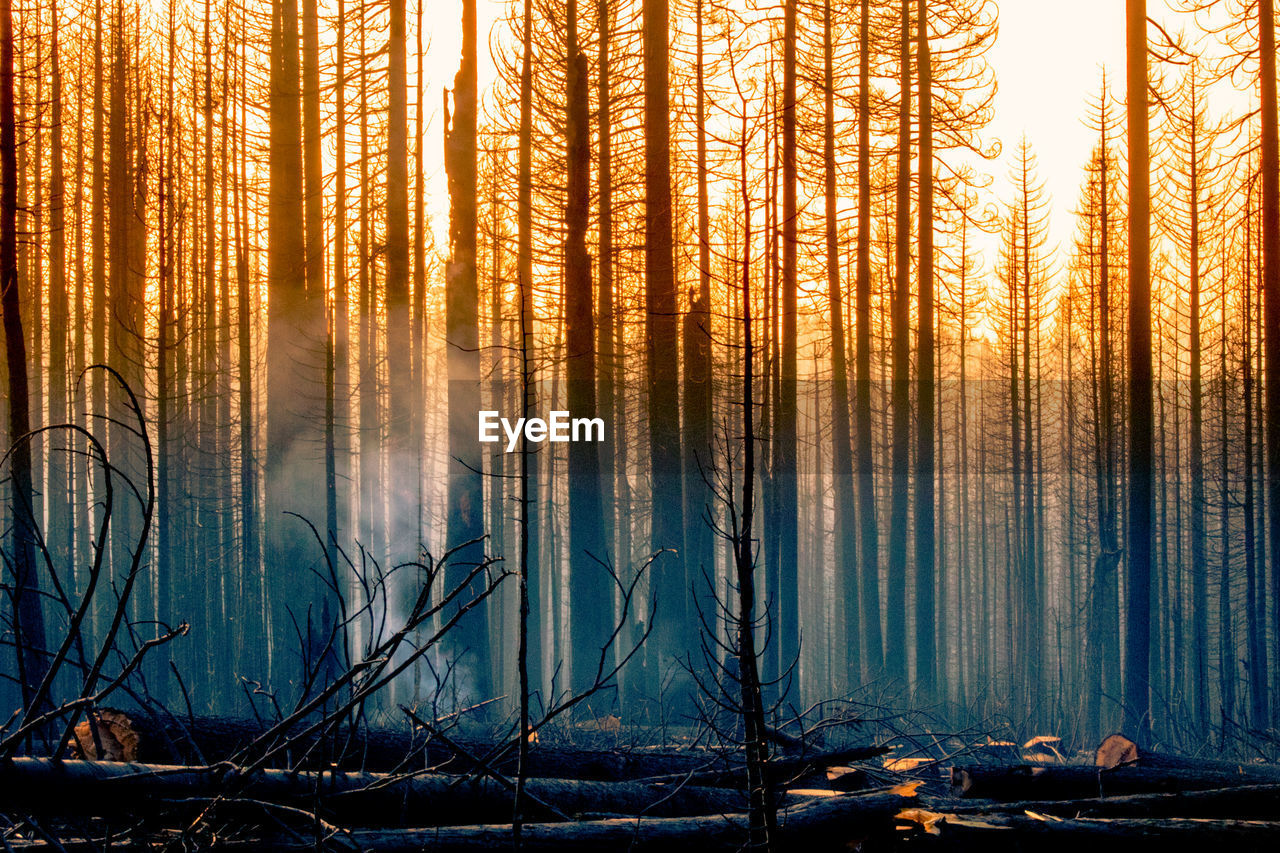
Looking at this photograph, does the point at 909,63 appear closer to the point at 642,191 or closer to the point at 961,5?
the point at 961,5

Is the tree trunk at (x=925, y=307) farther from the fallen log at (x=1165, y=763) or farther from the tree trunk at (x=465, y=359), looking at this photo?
the tree trunk at (x=465, y=359)

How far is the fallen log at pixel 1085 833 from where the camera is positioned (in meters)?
4.00

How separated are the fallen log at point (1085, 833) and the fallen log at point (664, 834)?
0.27 m

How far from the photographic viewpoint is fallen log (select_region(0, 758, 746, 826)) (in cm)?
240

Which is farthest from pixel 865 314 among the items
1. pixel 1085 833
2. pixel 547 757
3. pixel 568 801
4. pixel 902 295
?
pixel 568 801

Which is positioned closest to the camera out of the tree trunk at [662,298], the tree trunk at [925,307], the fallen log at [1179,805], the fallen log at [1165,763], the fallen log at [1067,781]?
the fallen log at [1179,805]

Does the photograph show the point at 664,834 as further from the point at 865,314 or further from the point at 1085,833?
the point at 865,314

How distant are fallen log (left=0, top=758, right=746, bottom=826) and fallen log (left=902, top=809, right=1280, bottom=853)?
42.6 inches

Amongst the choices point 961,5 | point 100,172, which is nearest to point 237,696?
point 100,172

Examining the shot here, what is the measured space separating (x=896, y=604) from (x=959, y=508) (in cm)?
1314

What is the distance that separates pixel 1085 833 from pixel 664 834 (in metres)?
2.15

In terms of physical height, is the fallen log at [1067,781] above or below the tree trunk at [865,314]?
below

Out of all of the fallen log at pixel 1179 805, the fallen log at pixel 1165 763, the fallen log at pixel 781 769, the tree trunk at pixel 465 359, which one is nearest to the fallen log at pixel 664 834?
the fallen log at pixel 1179 805

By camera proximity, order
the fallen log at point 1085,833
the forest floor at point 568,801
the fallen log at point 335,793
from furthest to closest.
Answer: the fallen log at point 1085,833 → the forest floor at point 568,801 → the fallen log at point 335,793
